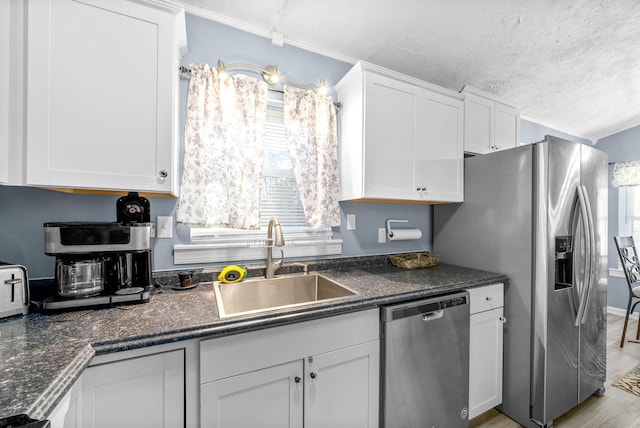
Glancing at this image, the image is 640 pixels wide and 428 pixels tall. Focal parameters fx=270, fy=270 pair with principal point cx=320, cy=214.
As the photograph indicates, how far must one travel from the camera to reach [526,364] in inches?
66.0

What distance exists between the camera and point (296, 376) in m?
1.10

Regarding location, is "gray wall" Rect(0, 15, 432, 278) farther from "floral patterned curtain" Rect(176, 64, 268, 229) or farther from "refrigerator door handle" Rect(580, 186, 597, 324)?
"refrigerator door handle" Rect(580, 186, 597, 324)

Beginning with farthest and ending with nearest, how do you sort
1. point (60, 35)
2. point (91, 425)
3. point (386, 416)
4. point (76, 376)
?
point (386, 416)
point (60, 35)
point (91, 425)
point (76, 376)

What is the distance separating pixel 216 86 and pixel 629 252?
4402 millimetres

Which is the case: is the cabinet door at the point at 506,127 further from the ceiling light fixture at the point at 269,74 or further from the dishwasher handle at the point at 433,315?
the dishwasher handle at the point at 433,315

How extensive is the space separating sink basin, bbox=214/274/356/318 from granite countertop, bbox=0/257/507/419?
0.09 m

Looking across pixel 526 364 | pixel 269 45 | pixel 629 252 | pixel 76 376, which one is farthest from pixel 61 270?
pixel 629 252

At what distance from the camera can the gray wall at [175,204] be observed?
1.23 metres

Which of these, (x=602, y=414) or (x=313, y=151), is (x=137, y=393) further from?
(x=602, y=414)

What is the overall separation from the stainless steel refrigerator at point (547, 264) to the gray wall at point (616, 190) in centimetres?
260

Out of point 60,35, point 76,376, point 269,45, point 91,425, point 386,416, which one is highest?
point 269,45

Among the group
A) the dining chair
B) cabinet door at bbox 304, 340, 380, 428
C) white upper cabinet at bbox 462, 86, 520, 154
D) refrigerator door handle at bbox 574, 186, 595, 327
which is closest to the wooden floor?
refrigerator door handle at bbox 574, 186, 595, 327

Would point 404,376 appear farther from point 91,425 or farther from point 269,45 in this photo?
point 269,45

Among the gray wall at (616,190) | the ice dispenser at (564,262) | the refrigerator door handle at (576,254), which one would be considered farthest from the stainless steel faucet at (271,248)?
the gray wall at (616,190)
